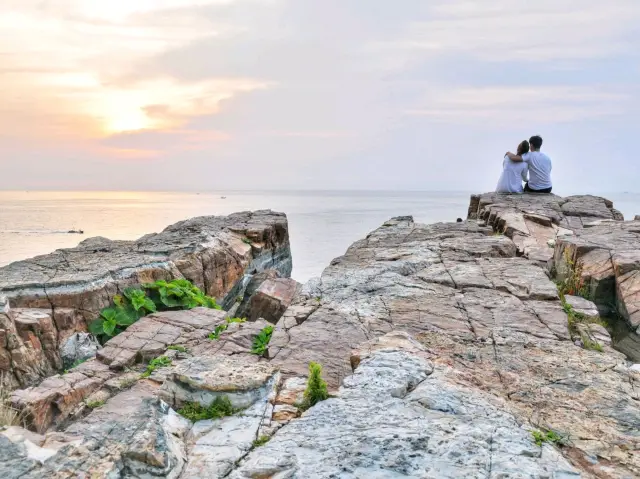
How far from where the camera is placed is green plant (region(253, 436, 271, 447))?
3.24 metres

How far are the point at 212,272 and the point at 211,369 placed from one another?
5.27m

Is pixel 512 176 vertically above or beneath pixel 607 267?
above

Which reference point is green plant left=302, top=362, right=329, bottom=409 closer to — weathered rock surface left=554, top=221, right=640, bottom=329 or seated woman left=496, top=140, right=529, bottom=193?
weathered rock surface left=554, top=221, right=640, bottom=329

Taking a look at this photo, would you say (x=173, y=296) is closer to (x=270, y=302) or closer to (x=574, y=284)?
(x=270, y=302)

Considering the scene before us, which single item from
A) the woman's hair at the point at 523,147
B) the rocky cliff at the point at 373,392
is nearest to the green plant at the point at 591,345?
the rocky cliff at the point at 373,392

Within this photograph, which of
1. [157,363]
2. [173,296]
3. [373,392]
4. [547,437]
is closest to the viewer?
[547,437]

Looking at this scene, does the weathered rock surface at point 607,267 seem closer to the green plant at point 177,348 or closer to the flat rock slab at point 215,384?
the flat rock slab at point 215,384

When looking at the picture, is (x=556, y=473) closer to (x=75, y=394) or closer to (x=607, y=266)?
(x=75, y=394)

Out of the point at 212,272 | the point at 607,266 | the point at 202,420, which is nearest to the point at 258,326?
the point at 202,420

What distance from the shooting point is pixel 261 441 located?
327cm

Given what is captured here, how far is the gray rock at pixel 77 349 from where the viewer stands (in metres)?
6.18

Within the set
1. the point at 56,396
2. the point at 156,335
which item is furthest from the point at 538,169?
the point at 56,396

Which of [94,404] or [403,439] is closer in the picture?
[403,439]

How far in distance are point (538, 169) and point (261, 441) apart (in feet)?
43.7
